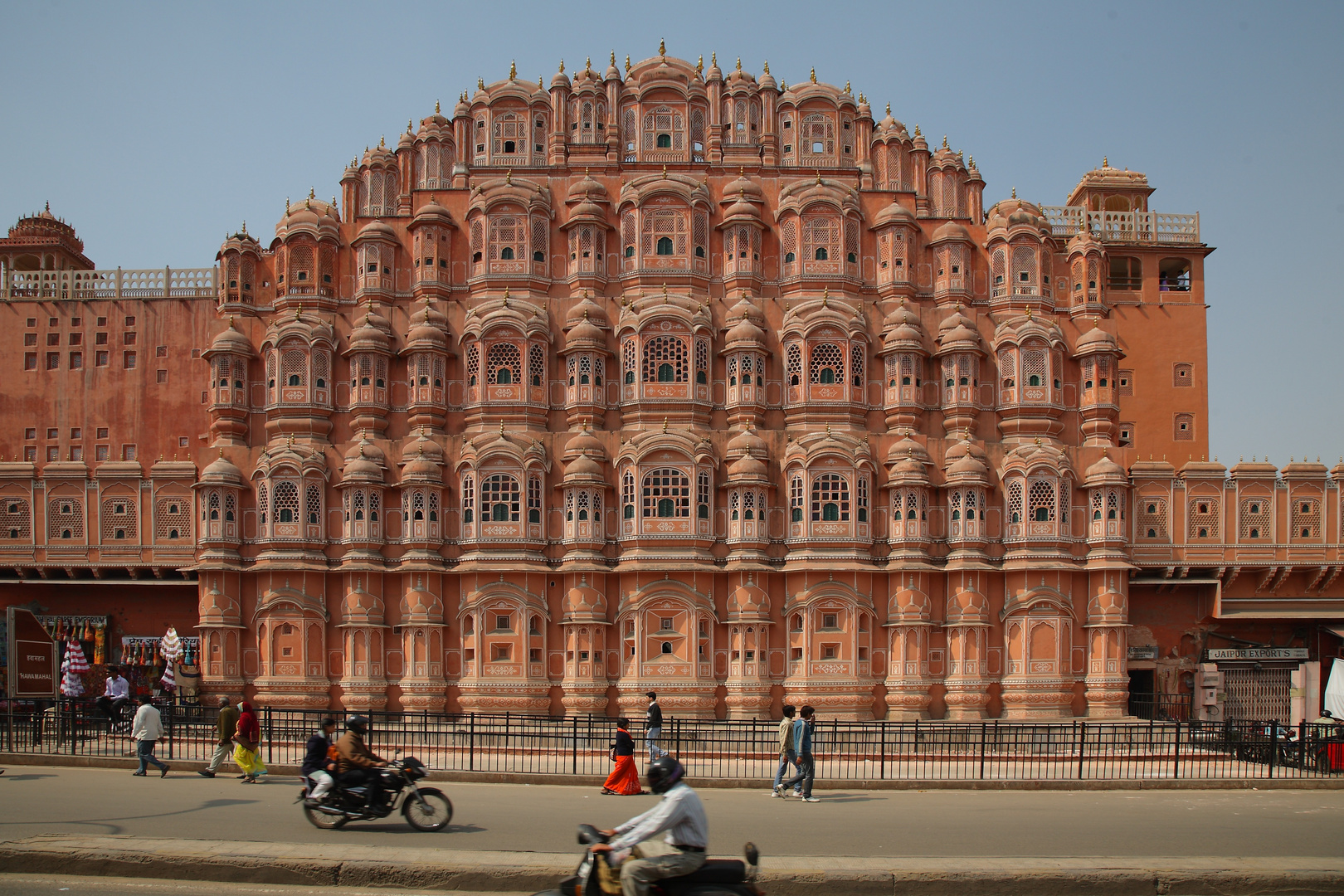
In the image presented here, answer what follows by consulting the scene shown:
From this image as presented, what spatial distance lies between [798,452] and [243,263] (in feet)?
62.7

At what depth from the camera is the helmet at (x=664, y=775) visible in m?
A: 11.0

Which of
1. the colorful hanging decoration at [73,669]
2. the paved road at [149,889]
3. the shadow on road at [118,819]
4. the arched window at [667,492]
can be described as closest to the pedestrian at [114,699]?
the colorful hanging decoration at [73,669]

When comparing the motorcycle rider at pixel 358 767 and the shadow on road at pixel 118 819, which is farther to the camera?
the motorcycle rider at pixel 358 767

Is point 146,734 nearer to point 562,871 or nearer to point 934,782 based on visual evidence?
point 562,871

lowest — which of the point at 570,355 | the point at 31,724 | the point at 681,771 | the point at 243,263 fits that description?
the point at 31,724

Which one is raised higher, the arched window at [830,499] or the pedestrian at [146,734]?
the arched window at [830,499]

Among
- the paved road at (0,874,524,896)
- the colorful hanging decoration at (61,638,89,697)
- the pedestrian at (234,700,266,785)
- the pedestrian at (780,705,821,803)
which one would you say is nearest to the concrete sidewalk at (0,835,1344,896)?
the paved road at (0,874,524,896)

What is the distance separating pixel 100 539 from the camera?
35.6 m

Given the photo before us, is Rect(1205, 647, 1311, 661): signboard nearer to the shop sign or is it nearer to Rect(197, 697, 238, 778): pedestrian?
the shop sign

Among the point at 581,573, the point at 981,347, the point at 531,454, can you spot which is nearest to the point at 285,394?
the point at 531,454

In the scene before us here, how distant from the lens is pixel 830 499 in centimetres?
3419

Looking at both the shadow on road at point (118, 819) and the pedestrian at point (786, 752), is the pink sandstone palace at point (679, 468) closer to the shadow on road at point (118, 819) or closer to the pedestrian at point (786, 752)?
the pedestrian at point (786, 752)

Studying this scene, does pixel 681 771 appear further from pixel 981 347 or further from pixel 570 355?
pixel 981 347

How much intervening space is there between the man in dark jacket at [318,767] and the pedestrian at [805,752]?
7484 mm
